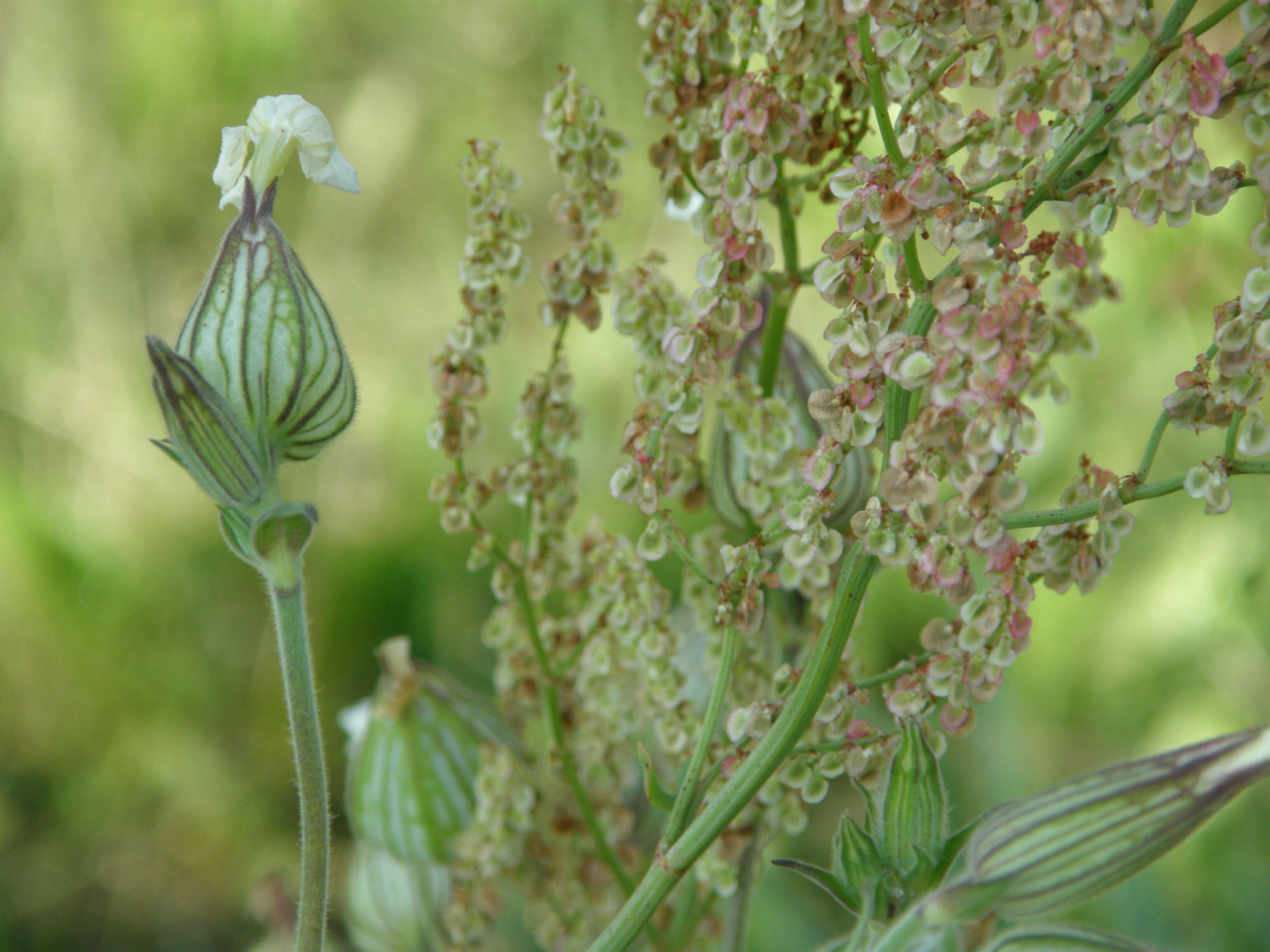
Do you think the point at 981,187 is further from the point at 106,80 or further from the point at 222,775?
the point at 106,80

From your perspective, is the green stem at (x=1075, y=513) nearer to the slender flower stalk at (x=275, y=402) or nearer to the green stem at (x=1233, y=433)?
the green stem at (x=1233, y=433)

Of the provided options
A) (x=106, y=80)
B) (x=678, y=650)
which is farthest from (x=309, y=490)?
(x=678, y=650)

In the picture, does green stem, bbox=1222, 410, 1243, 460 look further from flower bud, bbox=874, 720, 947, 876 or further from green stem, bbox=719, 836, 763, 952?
green stem, bbox=719, 836, 763, 952

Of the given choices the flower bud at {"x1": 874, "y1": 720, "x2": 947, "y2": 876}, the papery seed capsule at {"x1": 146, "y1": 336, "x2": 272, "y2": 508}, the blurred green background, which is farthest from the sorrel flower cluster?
the blurred green background

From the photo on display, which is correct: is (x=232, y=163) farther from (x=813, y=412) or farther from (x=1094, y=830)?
(x=1094, y=830)

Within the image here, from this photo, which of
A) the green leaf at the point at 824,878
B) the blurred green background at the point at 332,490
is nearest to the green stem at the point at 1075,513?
the green leaf at the point at 824,878

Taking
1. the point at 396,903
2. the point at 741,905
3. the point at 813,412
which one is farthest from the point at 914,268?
the point at 396,903
